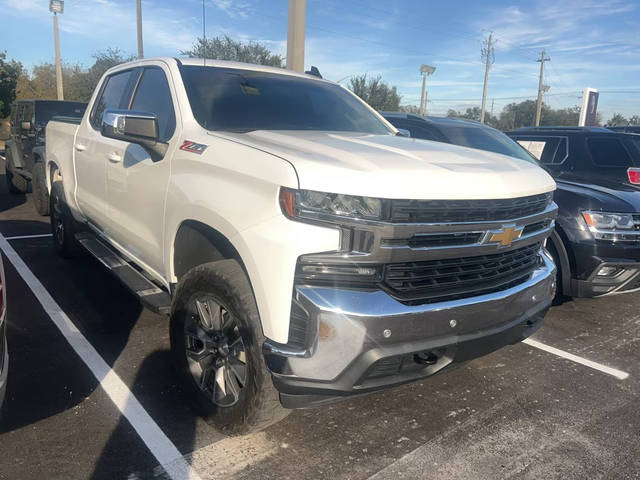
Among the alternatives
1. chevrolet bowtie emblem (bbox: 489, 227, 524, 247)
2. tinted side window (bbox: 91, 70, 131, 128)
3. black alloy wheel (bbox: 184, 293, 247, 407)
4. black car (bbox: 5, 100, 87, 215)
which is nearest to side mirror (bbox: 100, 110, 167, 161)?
black alloy wheel (bbox: 184, 293, 247, 407)

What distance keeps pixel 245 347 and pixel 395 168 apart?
1.05 metres

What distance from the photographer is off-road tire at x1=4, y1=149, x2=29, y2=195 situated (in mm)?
10177

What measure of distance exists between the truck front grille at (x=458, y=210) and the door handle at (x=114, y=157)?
2375 millimetres

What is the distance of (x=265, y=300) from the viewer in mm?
2254

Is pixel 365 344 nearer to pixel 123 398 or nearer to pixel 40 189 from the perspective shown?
pixel 123 398

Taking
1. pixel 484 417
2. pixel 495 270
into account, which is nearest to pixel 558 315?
pixel 484 417

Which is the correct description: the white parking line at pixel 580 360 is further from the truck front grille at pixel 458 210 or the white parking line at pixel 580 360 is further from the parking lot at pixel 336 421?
the truck front grille at pixel 458 210

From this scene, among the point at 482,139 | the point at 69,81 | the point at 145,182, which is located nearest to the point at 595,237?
the point at 482,139

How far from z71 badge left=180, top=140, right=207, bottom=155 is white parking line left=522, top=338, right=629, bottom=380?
3004 millimetres

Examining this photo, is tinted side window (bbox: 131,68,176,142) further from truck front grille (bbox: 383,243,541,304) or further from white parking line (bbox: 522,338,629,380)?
white parking line (bbox: 522,338,629,380)

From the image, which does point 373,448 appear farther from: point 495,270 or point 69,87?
point 69,87

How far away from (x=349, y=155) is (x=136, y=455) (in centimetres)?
178

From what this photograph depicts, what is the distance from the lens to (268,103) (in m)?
3.62

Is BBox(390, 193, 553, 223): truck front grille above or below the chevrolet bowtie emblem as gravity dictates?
above
